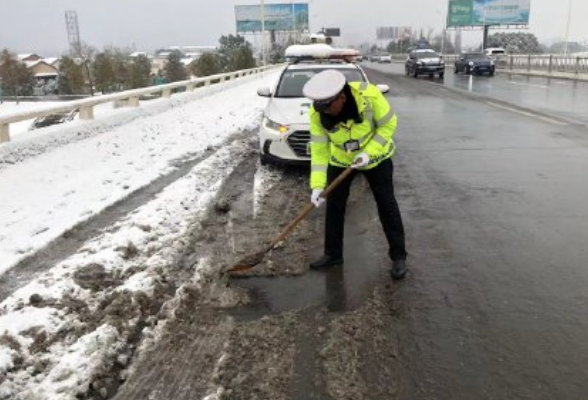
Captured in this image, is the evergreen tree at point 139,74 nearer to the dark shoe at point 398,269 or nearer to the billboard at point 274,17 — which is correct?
the billboard at point 274,17

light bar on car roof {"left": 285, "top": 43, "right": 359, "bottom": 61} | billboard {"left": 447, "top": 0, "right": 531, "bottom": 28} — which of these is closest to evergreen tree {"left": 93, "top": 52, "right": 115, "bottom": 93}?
billboard {"left": 447, "top": 0, "right": 531, "bottom": 28}

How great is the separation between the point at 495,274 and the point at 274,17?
76.1 m

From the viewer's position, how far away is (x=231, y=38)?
9806 cm

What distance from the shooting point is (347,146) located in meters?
4.25

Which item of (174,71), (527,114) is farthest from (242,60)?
(527,114)

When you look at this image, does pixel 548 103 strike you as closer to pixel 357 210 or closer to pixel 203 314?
pixel 357 210

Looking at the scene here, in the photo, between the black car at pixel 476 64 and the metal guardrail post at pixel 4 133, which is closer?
the metal guardrail post at pixel 4 133

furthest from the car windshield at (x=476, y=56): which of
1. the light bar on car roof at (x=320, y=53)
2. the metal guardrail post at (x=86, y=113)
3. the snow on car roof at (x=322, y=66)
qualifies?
the metal guardrail post at (x=86, y=113)

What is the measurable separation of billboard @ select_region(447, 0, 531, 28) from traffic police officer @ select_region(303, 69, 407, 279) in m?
68.5

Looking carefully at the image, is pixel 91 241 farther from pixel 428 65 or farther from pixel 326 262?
pixel 428 65

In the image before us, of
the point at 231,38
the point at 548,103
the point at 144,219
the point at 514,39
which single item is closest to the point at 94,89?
the point at 231,38

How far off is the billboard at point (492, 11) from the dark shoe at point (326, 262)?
6863 cm

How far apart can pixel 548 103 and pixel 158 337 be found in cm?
1652

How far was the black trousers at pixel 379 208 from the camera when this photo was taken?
4.43 meters
